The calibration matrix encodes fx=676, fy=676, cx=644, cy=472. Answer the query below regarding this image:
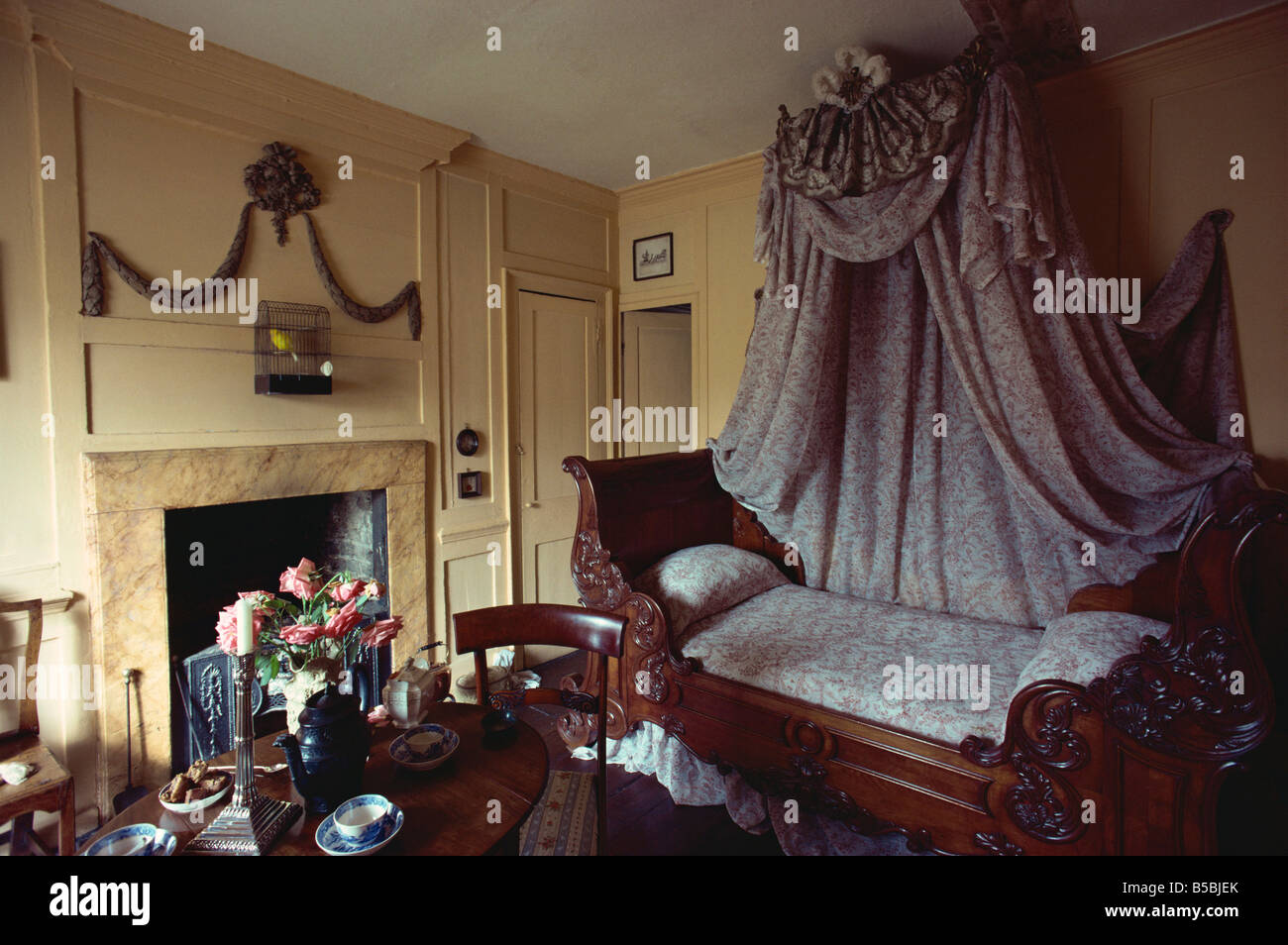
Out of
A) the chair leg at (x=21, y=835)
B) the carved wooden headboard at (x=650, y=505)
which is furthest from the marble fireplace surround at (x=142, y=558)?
the carved wooden headboard at (x=650, y=505)

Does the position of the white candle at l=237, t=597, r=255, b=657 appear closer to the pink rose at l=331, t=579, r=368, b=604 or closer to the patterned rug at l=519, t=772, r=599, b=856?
the pink rose at l=331, t=579, r=368, b=604

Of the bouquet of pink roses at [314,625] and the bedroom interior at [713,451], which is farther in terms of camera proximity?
the bedroom interior at [713,451]

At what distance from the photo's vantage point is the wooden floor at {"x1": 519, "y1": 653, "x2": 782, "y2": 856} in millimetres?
2408

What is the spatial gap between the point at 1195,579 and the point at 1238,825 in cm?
91

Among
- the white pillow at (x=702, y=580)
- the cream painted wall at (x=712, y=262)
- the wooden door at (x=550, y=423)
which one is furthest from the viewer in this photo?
the wooden door at (x=550, y=423)

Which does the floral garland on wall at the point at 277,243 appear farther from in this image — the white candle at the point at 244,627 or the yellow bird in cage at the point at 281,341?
the white candle at the point at 244,627

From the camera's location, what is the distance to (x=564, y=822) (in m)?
1.84

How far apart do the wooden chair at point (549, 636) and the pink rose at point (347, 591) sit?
16.4 inches

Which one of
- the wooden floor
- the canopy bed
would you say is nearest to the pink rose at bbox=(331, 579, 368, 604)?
the wooden floor

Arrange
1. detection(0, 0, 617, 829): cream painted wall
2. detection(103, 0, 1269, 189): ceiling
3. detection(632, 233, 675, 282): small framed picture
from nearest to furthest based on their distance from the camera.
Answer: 1. detection(0, 0, 617, 829): cream painted wall
2. detection(103, 0, 1269, 189): ceiling
3. detection(632, 233, 675, 282): small framed picture

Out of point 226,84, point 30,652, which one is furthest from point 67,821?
point 226,84

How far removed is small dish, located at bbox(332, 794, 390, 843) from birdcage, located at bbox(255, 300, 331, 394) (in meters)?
2.05

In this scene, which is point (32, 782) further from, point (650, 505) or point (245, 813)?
point (650, 505)

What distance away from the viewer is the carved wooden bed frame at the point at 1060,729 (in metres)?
1.65
